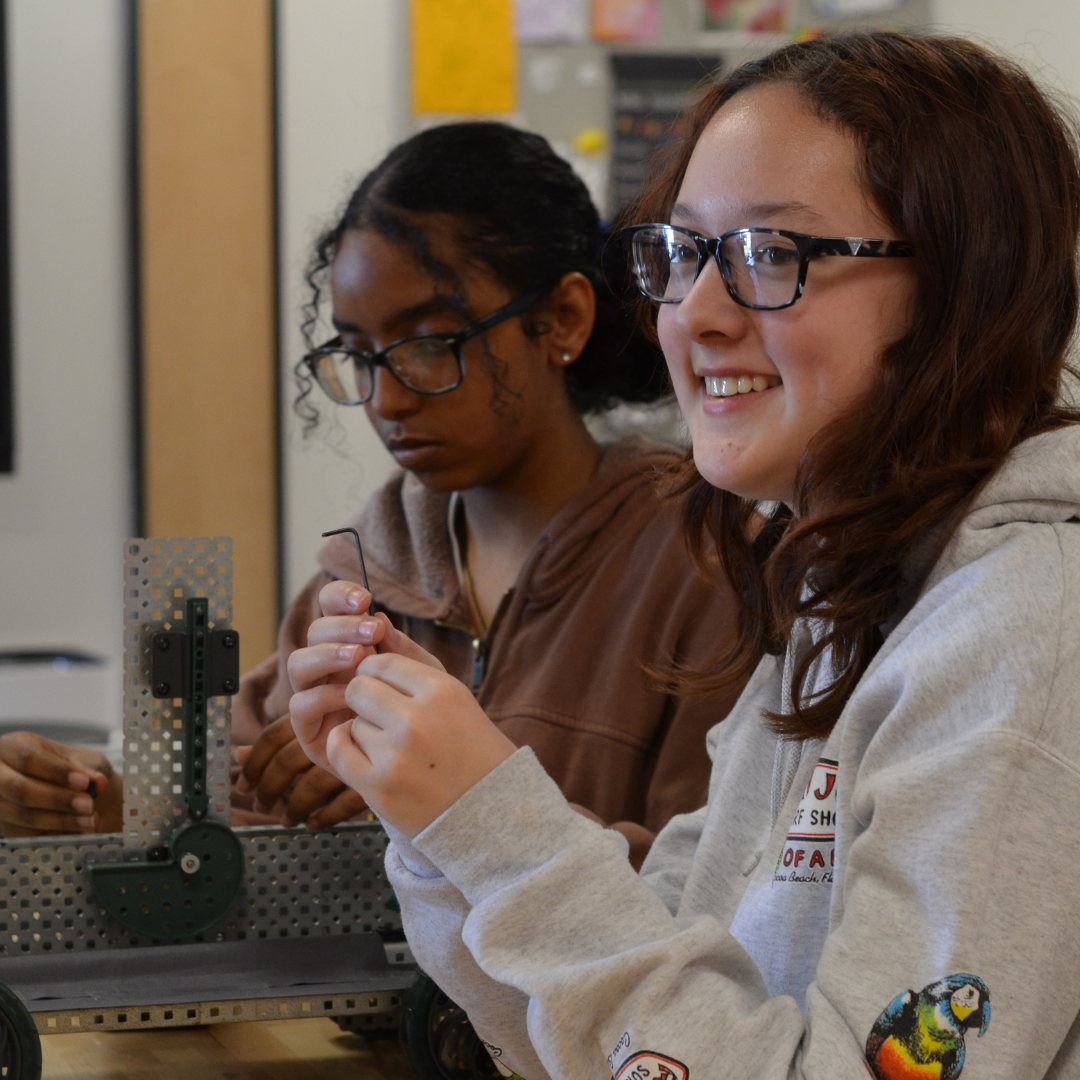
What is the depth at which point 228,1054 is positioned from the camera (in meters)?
1.02

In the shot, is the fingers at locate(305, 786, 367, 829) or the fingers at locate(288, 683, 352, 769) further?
the fingers at locate(305, 786, 367, 829)

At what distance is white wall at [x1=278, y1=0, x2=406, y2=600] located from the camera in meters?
2.67

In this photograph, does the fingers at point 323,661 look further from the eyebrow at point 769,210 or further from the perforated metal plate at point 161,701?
the eyebrow at point 769,210

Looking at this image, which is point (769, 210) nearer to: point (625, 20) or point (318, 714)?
point (318, 714)

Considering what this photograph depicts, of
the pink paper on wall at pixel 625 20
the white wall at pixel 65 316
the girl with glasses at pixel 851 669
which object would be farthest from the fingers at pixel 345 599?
the pink paper on wall at pixel 625 20

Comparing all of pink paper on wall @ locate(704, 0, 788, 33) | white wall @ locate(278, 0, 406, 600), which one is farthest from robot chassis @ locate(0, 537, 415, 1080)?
pink paper on wall @ locate(704, 0, 788, 33)

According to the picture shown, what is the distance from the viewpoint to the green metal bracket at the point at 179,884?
0.97 metres

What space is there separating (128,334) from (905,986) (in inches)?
90.9

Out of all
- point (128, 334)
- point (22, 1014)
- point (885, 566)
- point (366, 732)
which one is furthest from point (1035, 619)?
point (128, 334)

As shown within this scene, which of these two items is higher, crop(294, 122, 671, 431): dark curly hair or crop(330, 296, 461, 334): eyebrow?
crop(294, 122, 671, 431): dark curly hair

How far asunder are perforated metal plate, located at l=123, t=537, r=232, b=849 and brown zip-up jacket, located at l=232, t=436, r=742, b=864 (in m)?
0.38

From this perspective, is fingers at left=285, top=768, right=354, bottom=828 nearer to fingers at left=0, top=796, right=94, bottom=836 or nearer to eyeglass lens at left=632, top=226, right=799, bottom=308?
fingers at left=0, top=796, right=94, bottom=836

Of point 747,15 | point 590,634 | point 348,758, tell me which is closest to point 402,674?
point 348,758

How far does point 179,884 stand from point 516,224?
78 centimetres
